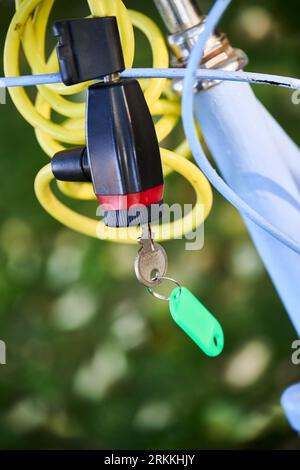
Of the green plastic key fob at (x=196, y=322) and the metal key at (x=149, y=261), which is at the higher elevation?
the metal key at (x=149, y=261)

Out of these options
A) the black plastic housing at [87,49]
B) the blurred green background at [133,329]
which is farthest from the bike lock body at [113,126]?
the blurred green background at [133,329]

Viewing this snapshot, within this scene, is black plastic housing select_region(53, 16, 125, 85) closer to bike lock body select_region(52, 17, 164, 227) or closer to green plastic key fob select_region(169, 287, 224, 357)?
bike lock body select_region(52, 17, 164, 227)

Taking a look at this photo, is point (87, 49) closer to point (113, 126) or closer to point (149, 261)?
point (113, 126)

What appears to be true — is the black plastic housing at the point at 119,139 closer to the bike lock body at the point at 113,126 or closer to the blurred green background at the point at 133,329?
the bike lock body at the point at 113,126

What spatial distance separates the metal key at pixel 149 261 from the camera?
49cm

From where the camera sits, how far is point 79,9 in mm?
994

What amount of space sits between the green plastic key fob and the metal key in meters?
0.02

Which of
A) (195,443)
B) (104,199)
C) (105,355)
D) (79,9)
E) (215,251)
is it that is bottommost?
(104,199)

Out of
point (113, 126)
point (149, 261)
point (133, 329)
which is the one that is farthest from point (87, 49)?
point (133, 329)

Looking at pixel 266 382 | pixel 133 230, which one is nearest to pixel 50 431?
pixel 266 382

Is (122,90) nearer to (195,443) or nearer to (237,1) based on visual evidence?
(237,1)

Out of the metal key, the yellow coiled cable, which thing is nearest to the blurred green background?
the yellow coiled cable

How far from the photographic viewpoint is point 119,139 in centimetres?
43

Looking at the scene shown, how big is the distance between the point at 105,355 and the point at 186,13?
0.70 m
